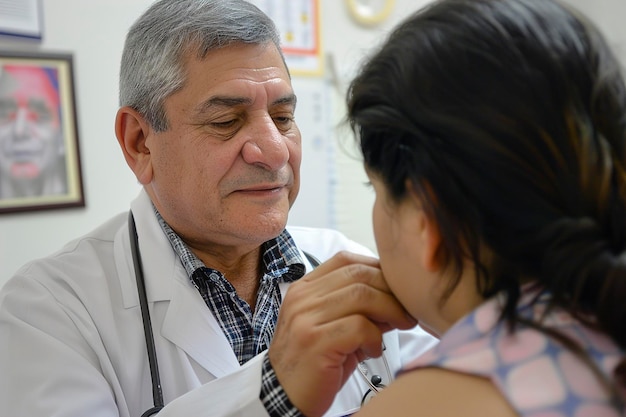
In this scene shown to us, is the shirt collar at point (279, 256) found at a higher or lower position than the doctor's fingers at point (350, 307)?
lower

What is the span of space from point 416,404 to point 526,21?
1.30ft

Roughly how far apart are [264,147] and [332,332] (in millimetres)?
498

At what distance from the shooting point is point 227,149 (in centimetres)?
127

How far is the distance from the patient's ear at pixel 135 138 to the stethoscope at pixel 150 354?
0.32ft

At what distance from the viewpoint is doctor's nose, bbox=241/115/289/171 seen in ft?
4.16

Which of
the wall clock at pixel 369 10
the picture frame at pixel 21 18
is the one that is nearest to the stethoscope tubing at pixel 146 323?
the picture frame at pixel 21 18

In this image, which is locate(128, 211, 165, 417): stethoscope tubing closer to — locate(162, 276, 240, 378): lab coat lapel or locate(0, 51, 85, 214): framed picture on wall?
locate(162, 276, 240, 378): lab coat lapel

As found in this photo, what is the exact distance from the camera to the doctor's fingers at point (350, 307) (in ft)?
2.89

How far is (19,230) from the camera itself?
178cm

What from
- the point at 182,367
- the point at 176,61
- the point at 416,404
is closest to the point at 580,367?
the point at 416,404

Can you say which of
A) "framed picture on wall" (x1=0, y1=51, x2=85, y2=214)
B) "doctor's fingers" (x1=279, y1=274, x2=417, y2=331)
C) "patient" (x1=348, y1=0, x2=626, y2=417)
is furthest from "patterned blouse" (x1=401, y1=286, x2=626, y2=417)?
"framed picture on wall" (x1=0, y1=51, x2=85, y2=214)

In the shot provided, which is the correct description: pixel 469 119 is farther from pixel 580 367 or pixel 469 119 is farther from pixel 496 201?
pixel 580 367

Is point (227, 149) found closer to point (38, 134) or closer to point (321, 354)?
point (321, 354)

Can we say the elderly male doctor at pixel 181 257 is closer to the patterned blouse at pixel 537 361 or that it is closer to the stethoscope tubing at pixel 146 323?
the stethoscope tubing at pixel 146 323
